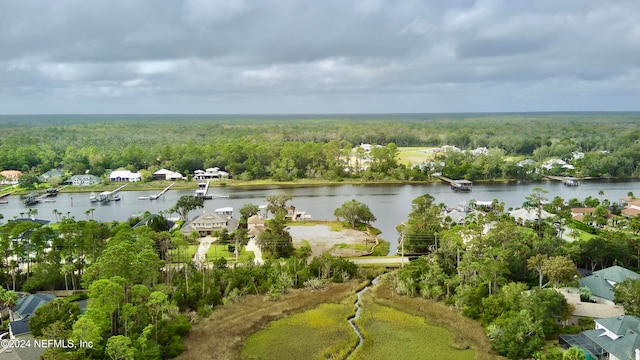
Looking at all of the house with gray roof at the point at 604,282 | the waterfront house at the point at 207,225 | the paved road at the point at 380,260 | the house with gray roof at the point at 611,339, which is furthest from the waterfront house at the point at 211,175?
the house with gray roof at the point at 611,339

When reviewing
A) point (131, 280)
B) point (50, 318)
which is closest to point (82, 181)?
point (131, 280)

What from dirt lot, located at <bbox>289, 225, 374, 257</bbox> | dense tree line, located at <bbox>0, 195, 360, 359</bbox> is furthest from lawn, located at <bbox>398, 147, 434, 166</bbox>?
dense tree line, located at <bbox>0, 195, 360, 359</bbox>

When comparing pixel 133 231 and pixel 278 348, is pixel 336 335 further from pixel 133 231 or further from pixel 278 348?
pixel 133 231

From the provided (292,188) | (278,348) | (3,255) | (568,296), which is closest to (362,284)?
(278,348)

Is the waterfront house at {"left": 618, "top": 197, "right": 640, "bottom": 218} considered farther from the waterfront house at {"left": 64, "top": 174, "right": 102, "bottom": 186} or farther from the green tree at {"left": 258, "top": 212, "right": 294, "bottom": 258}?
the waterfront house at {"left": 64, "top": 174, "right": 102, "bottom": 186}

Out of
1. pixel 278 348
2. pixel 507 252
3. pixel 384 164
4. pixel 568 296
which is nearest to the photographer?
pixel 278 348

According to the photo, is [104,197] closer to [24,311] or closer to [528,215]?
[24,311]
